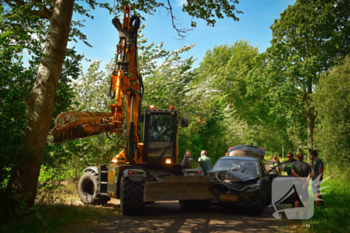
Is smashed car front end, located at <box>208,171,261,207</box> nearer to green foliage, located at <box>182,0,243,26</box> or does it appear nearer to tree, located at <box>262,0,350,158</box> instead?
green foliage, located at <box>182,0,243,26</box>

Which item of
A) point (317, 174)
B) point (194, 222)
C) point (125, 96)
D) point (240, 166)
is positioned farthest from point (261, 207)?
point (125, 96)

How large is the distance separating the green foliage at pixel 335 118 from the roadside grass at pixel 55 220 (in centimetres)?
1556

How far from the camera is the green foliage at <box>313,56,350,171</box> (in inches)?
792

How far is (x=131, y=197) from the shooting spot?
9062mm

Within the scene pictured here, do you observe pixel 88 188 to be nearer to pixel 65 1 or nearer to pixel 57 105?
pixel 57 105

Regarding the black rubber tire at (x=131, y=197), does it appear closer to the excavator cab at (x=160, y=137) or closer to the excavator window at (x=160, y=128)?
the excavator cab at (x=160, y=137)

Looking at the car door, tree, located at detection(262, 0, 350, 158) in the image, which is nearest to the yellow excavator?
the car door

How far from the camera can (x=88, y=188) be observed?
11.8m

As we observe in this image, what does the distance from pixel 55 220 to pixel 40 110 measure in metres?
2.52

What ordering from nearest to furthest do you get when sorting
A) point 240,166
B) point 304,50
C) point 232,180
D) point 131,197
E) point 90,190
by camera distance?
1. point 131,197
2. point 232,180
3. point 240,166
4. point 90,190
5. point 304,50

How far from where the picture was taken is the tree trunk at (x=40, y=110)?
754 cm

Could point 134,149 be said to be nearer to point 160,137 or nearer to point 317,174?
point 160,137

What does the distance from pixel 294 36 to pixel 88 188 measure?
26.8 m

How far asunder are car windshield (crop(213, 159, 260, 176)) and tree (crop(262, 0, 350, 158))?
19482 mm
